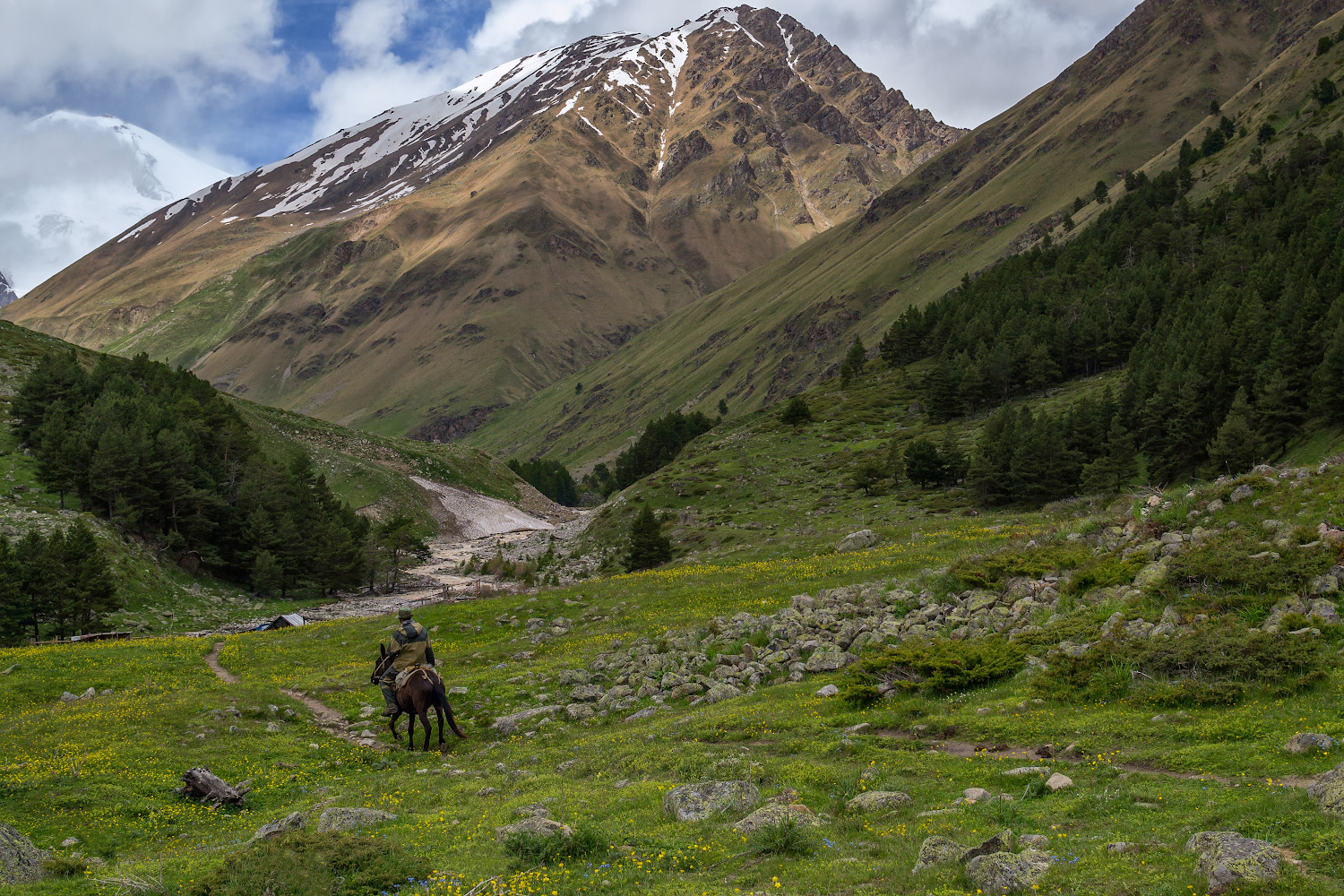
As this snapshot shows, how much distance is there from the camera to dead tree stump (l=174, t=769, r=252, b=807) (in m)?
17.3

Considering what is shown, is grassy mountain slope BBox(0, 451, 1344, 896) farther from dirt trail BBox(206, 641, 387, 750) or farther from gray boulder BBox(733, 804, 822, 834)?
dirt trail BBox(206, 641, 387, 750)

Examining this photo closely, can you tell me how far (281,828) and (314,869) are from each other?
2766 millimetres

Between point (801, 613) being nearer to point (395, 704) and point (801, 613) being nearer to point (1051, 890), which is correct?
point (395, 704)

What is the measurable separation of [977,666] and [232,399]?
5645 inches

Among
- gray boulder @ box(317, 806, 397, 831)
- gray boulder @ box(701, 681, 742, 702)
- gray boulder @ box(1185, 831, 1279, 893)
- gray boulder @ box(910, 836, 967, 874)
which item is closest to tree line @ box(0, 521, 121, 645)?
gray boulder @ box(317, 806, 397, 831)

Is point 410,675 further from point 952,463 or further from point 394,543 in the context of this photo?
point 394,543

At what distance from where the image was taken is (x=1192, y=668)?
15.4 metres

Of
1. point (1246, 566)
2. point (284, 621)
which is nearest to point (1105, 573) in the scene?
point (1246, 566)

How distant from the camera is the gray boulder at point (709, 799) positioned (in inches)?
517

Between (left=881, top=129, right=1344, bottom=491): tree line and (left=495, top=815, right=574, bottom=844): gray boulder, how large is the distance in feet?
184

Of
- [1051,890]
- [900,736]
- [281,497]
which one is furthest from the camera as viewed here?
[281,497]

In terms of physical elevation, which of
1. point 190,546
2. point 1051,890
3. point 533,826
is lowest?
point 1051,890

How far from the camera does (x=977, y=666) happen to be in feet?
62.2

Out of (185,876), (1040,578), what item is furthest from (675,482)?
(185,876)
